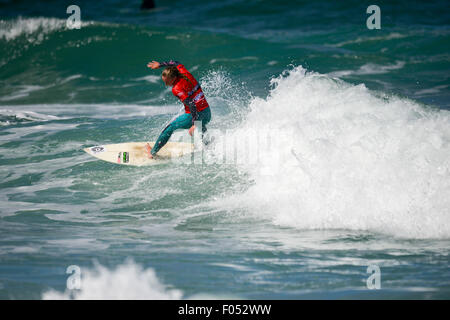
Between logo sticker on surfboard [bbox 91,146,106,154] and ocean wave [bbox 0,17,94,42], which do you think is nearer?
logo sticker on surfboard [bbox 91,146,106,154]

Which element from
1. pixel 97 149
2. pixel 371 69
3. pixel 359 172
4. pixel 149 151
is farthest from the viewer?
pixel 371 69

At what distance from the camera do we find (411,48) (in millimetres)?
16672

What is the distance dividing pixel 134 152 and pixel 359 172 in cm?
357

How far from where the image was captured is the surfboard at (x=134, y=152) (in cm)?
848

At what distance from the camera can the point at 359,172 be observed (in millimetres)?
6383

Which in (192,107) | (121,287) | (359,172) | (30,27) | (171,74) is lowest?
(121,287)

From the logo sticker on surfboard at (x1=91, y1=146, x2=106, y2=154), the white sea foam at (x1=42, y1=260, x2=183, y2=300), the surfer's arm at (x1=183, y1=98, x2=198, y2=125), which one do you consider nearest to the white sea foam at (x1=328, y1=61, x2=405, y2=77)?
the surfer's arm at (x1=183, y1=98, x2=198, y2=125)

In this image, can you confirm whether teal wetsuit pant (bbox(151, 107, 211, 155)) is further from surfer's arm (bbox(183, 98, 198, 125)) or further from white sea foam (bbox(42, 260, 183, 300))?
white sea foam (bbox(42, 260, 183, 300))

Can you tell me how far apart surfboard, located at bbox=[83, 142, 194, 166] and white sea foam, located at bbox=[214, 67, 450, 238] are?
1322mm

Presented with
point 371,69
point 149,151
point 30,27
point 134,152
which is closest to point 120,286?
point 149,151

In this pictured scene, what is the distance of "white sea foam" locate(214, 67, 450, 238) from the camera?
588 centimetres

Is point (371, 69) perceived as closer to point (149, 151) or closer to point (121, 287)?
point (149, 151)

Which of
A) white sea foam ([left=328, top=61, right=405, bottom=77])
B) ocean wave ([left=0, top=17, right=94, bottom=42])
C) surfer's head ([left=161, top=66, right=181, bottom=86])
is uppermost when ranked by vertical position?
ocean wave ([left=0, top=17, right=94, bottom=42])
